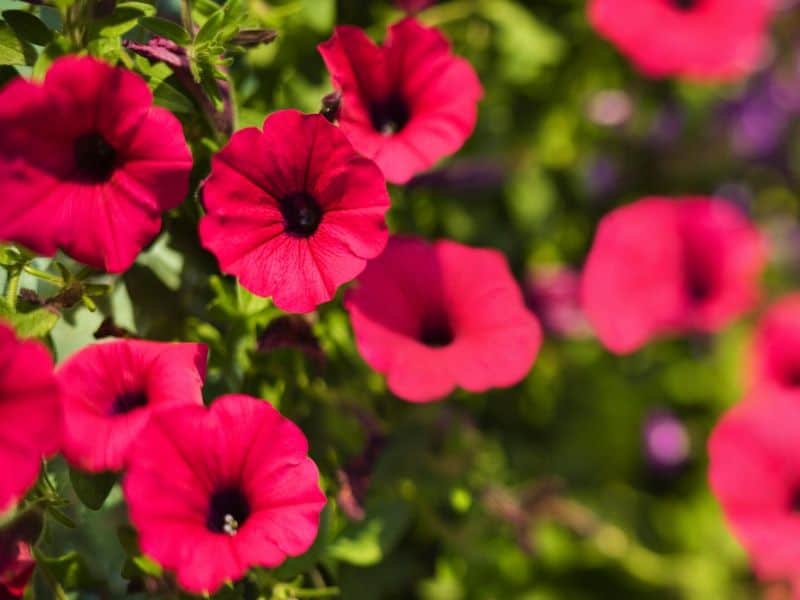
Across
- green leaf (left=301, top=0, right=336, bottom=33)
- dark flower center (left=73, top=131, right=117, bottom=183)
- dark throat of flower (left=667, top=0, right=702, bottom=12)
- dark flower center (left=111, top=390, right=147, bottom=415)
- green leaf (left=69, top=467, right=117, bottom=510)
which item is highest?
dark flower center (left=73, top=131, right=117, bottom=183)

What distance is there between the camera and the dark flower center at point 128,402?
22.1 inches

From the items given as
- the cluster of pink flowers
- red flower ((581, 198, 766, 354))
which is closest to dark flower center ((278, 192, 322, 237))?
the cluster of pink flowers

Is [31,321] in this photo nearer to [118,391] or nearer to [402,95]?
[118,391]

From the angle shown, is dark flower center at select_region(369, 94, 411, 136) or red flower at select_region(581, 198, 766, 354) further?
red flower at select_region(581, 198, 766, 354)

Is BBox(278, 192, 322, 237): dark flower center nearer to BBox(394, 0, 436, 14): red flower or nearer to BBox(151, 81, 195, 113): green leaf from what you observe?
A: BBox(151, 81, 195, 113): green leaf

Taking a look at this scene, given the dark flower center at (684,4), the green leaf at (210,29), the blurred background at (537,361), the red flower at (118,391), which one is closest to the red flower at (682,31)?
the dark flower center at (684,4)

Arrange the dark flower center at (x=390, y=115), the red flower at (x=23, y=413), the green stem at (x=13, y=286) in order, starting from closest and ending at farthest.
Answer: the red flower at (x=23, y=413), the green stem at (x=13, y=286), the dark flower center at (x=390, y=115)

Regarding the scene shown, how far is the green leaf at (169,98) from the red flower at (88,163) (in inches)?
2.3

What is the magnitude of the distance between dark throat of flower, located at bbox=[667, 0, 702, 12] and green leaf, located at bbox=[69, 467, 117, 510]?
0.78 metres

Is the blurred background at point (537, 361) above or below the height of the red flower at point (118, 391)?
below

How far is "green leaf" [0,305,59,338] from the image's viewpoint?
1.84ft

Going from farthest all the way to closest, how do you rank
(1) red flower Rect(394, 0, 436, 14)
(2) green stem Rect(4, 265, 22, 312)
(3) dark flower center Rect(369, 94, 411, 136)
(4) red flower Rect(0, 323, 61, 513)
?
(1) red flower Rect(394, 0, 436, 14)
(3) dark flower center Rect(369, 94, 411, 136)
(2) green stem Rect(4, 265, 22, 312)
(4) red flower Rect(0, 323, 61, 513)

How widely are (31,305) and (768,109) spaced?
3.81 ft

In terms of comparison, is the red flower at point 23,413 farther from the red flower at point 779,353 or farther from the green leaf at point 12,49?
the red flower at point 779,353
